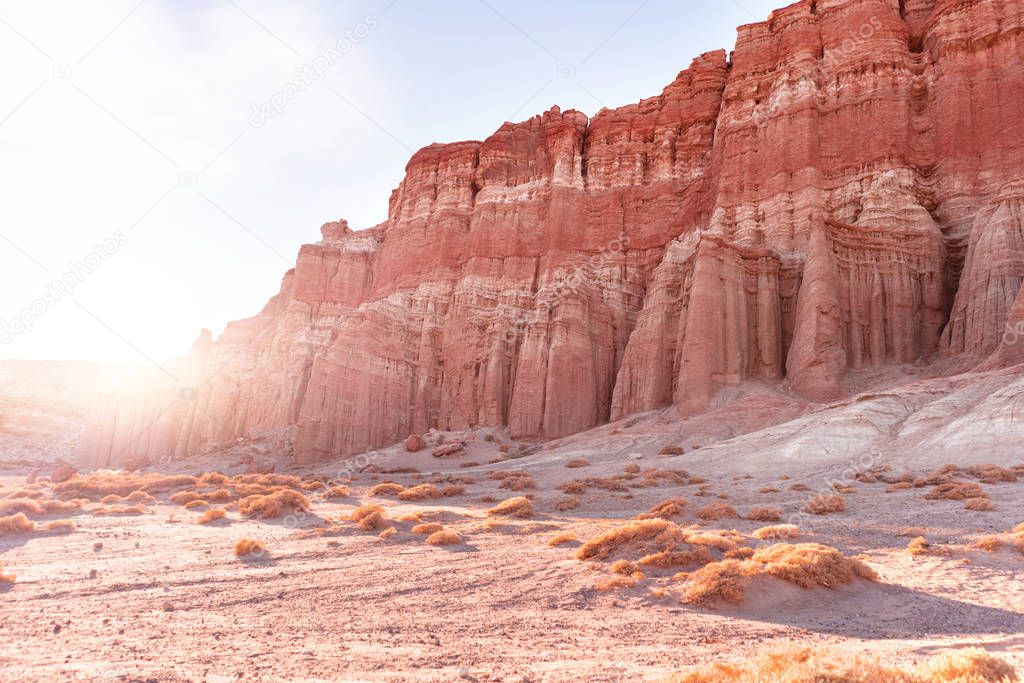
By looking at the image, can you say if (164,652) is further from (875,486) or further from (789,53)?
(789,53)

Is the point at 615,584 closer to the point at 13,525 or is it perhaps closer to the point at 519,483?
the point at 13,525

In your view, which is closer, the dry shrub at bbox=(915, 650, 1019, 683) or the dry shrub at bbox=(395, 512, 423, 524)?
the dry shrub at bbox=(915, 650, 1019, 683)

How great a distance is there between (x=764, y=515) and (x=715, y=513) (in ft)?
4.43

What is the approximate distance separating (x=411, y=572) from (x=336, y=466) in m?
40.8

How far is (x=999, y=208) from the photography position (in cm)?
3906

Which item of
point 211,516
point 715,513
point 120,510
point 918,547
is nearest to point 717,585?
point 918,547

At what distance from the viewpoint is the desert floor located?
751 centimetres

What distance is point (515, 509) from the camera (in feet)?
64.5

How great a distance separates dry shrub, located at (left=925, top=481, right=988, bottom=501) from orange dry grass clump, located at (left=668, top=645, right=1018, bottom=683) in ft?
46.3

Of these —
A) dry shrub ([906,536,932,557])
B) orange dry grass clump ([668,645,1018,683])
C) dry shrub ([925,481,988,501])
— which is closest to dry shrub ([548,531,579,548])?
dry shrub ([906,536,932,557])

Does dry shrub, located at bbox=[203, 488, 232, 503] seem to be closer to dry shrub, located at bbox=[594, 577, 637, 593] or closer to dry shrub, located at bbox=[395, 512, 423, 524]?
dry shrub, located at bbox=[395, 512, 423, 524]

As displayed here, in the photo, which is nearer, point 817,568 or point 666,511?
point 817,568

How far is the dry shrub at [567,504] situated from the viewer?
70.1ft

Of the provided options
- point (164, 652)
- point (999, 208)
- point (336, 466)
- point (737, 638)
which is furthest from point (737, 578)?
point (336, 466)
